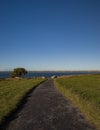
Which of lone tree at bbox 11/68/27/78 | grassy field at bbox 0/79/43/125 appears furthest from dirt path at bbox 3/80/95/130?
lone tree at bbox 11/68/27/78

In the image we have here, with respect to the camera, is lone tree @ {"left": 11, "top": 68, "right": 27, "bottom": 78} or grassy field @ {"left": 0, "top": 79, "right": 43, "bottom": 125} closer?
grassy field @ {"left": 0, "top": 79, "right": 43, "bottom": 125}

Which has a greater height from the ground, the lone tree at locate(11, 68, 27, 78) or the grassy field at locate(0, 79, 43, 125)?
the lone tree at locate(11, 68, 27, 78)

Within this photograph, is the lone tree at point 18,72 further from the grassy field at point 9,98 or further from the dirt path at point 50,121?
the dirt path at point 50,121

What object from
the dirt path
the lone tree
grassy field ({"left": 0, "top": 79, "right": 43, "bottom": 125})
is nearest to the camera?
the dirt path

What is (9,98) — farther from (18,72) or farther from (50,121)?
(18,72)

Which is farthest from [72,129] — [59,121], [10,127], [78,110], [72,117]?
[78,110]

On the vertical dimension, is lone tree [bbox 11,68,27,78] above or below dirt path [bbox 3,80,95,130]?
above

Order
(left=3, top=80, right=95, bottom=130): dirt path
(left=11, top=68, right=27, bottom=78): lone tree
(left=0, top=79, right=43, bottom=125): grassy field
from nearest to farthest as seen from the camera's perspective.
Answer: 1. (left=3, top=80, right=95, bottom=130): dirt path
2. (left=0, top=79, right=43, bottom=125): grassy field
3. (left=11, top=68, right=27, bottom=78): lone tree

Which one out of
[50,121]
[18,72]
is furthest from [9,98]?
[18,72]

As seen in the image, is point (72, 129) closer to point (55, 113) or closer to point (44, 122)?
point (44, 122)

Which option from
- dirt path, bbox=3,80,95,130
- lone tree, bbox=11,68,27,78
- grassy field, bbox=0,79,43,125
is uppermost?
lone tree, bbox=11,68,27,78

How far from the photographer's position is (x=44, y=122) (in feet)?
44.1

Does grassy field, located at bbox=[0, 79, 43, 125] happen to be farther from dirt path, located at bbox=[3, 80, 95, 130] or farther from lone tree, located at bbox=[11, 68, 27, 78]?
lone tree, located at bbox=[11, 68, 27, 78]

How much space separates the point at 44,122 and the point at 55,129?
68.2 inches
